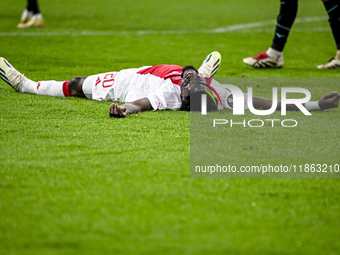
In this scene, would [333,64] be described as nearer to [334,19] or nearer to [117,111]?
[334,19]

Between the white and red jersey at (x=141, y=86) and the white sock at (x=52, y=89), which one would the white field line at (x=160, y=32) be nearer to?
the white sock at (x=52, y=89)

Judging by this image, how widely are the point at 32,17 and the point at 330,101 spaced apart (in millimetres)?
5995

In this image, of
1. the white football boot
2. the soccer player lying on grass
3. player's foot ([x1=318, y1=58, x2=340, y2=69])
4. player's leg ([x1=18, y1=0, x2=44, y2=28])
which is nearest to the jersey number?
the soccer player lying on grass

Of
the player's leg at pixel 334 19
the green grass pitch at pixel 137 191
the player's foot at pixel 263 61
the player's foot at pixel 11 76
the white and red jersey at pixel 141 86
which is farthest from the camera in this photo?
the player's foot at pixel 263 61

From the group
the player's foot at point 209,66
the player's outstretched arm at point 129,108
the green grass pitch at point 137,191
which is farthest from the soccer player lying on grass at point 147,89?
the player's foot at point 209,66

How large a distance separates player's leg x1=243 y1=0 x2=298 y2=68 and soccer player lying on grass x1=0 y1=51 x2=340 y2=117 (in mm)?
1917

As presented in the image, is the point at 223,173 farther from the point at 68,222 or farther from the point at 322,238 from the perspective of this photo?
the point at 68,222

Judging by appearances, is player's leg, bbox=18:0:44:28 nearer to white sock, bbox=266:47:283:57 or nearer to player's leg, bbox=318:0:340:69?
white sock, bbox=266:47:283:57

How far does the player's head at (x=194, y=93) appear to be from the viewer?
3473mm

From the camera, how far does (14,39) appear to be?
6.89m

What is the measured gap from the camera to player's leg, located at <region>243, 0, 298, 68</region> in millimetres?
5512

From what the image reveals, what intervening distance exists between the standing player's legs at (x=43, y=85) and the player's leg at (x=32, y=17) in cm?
421

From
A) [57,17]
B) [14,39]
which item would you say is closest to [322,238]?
[14,39]

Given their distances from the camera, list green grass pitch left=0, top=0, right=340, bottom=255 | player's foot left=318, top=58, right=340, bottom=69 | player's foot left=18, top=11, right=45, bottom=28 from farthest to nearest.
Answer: player's foot left=18, top=11, right=45, bottom=28 < player's foot left=318, top=58, right=340, bottom=69 < green grass pitch left=0, top=0, right=340, bottom=255
